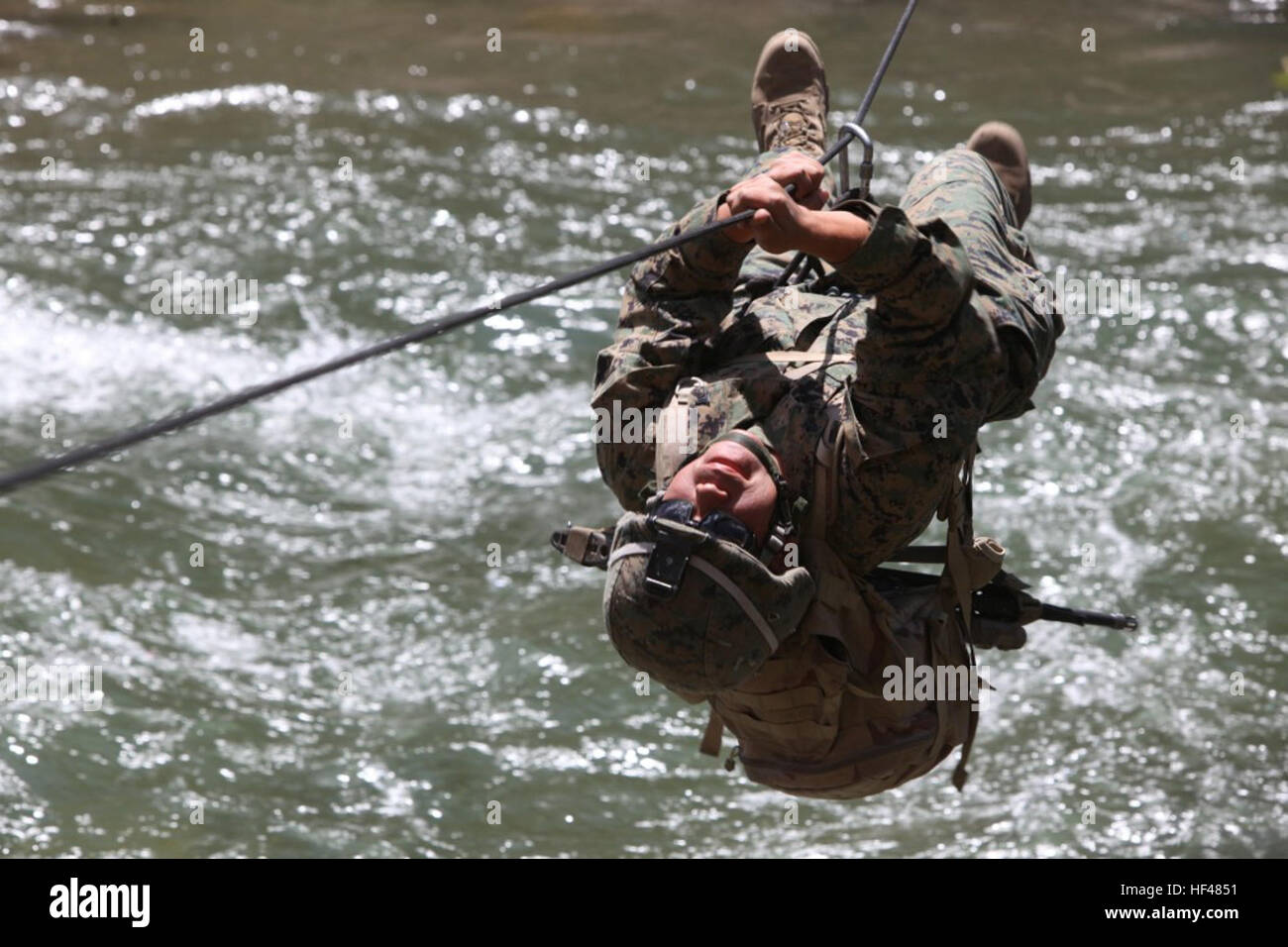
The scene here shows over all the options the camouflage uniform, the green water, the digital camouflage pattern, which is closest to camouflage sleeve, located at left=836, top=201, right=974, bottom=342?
the camouflage uniform

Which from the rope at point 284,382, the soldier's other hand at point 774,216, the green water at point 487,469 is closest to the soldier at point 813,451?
the soldier's other hand at point 774,216

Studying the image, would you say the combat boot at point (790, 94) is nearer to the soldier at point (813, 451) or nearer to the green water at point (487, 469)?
the soldier at point (813, 451)

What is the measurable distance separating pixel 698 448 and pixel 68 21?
1120 cm

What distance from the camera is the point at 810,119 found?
4086 millimetres

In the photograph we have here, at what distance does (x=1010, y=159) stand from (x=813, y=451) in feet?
5.06

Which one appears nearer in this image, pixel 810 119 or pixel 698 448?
pixel 698 448

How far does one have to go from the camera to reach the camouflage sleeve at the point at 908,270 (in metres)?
2.69

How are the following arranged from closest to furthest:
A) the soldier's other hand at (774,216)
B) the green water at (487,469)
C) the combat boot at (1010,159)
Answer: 1. the soldier's other hand at (774,216)
2. the combat boot at (1010,159)
3. the green water at (487,469)

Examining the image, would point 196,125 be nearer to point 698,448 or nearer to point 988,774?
point 988,774

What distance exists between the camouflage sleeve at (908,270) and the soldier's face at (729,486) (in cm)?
33

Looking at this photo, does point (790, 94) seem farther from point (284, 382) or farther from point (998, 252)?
point (284, 382)

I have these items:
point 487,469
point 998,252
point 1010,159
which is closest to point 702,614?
point 998,252

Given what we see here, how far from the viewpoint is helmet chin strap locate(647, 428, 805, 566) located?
9.58ft
